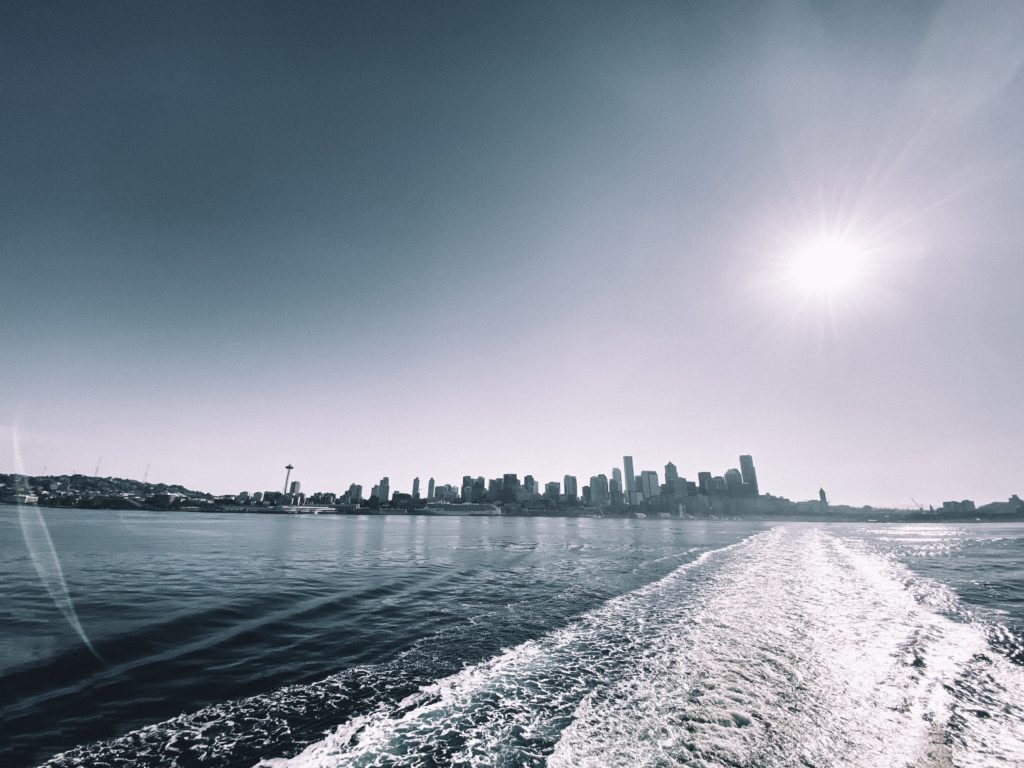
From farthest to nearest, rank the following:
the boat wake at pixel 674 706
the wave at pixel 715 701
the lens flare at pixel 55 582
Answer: the lens flare at pixel 55 582
the wave at pixel 715 701
the boat wake at pixel 674 706

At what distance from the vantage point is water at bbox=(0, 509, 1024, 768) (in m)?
8.05

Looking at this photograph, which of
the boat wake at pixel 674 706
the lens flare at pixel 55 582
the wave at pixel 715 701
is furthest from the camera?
the lens flare at pixel 55 582

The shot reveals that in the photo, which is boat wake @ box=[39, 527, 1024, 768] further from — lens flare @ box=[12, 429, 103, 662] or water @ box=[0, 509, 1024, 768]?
lens flare @ box=[12, 429, 103, 662]

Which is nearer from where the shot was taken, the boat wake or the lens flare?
the boat wake

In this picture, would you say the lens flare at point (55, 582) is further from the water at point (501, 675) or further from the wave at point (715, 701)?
the wave at point (715, 701)

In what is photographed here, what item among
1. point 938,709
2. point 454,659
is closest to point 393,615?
point 454,659

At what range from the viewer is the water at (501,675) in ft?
26.4

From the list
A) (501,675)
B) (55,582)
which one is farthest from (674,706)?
(55,582)

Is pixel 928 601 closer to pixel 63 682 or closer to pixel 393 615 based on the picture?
pixel 393 615

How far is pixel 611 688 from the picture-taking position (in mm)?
10969

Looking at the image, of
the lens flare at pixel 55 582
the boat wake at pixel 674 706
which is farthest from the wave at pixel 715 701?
the lens flare at pixel 55 582

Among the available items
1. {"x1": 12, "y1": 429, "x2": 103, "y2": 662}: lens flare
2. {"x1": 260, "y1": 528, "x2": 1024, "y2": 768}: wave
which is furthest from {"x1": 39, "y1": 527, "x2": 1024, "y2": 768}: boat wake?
{"x1": 12, "y1": 429, "x2": 103, "y2": 662}: lens flare

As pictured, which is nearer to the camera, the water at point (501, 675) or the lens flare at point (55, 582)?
the water at point (501, 675)

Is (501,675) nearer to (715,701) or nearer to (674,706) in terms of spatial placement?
(674,706)
